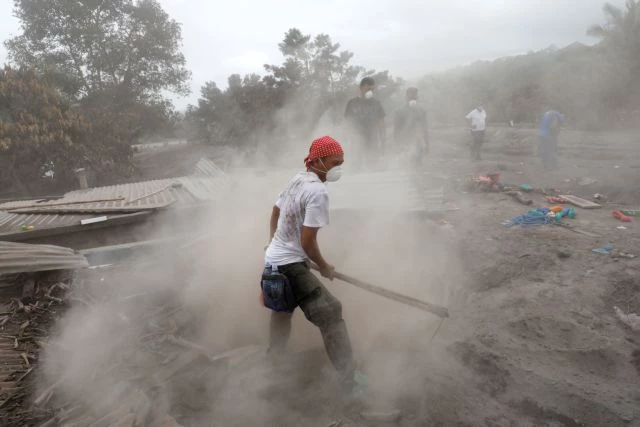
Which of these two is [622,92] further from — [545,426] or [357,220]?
[545,426]

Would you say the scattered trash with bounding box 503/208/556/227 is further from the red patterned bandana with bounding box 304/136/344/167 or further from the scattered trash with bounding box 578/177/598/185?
the red patterned bandana with bounding box 304/136/344/167

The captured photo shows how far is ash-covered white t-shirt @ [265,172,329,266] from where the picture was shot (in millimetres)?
2318

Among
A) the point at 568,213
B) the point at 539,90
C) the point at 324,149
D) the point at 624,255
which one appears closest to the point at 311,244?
the point at 324,149

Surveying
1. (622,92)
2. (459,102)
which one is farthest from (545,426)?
(459,102)

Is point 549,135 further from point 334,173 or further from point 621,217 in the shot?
point 334,173

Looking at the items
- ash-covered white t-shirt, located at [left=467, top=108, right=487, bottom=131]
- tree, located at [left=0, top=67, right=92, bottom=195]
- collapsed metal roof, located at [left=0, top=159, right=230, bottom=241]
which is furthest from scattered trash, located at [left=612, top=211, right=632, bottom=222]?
tree, located at [left=0, top=67, right=92, bottom=195]

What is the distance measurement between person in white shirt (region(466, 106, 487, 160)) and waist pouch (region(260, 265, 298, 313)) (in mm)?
8771

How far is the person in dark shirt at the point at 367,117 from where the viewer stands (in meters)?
6.20

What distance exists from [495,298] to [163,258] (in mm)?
3777

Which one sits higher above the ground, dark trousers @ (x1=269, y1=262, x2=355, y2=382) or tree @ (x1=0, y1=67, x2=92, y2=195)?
tree @ (x1=0, y1=67, x2=92, y2=195)

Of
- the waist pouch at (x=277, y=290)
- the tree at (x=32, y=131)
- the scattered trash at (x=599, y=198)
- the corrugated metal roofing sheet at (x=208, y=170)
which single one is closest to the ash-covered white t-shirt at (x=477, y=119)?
the scattered trash at (x=599, y=198)

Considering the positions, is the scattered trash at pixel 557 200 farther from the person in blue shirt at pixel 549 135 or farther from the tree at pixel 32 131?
the tree at pixel 32 131

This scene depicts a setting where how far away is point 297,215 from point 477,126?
9.08 meters

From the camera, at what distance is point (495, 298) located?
3420mm
